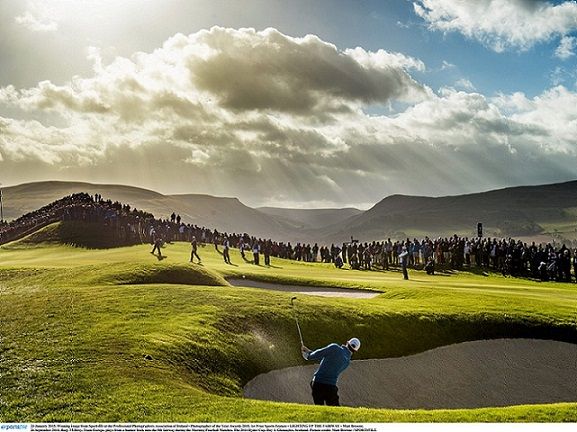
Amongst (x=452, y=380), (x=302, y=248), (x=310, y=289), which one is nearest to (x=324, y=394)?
(x=452, y=380)

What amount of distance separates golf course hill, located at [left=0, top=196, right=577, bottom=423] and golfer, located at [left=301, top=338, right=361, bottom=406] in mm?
346

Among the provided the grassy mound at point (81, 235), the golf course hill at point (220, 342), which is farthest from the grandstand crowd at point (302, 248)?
the golf course hill at point (220, 342)

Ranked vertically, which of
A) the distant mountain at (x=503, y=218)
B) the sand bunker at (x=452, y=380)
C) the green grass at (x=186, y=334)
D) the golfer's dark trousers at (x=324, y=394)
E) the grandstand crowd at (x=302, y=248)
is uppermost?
the distant mountain at (x=503, y=218)

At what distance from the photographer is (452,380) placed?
553 inches

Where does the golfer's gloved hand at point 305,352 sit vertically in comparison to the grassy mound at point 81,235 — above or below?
below

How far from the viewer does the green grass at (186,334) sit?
32.1 ft

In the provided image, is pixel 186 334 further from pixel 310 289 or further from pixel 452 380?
pixel 310 289

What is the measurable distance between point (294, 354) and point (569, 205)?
188 m

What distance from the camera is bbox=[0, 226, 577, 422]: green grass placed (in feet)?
32.1

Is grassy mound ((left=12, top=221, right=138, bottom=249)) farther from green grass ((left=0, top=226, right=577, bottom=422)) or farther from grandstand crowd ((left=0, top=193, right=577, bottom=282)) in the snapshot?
green grass ((left=0, top=226, right=577, bottom=422))

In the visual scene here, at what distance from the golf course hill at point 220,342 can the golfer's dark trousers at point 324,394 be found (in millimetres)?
293

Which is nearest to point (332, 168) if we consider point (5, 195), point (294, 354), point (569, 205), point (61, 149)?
point (294, 354)

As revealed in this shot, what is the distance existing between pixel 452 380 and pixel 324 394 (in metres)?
4.73

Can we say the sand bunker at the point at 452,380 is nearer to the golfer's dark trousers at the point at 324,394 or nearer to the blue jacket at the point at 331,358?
the golfer's dark trousers at the point at 324,394
